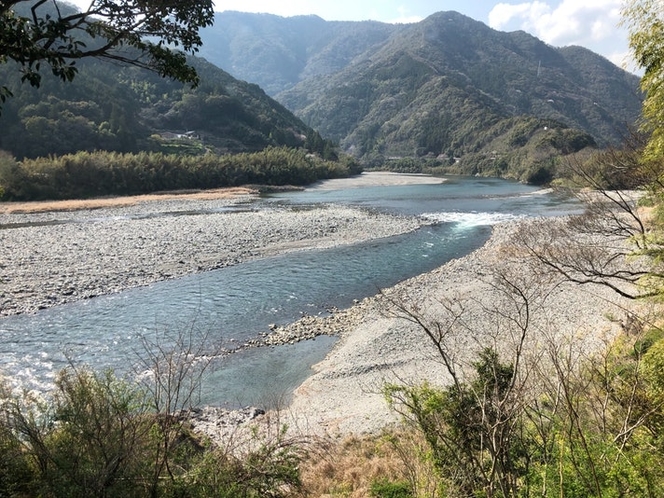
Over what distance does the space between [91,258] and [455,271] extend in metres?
18.1

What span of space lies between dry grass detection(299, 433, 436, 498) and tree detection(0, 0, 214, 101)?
6402mm

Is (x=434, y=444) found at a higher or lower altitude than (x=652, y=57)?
lower

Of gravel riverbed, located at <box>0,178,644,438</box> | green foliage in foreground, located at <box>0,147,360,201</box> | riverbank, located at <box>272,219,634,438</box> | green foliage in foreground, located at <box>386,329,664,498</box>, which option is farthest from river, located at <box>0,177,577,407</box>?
green foliage in foreground, located at <box>0,147,360,201</box>

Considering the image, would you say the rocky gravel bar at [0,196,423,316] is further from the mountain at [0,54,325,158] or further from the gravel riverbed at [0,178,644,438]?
the mountain at [0,54,325,158]

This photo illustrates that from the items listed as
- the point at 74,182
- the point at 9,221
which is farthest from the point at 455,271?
the point at 74,182

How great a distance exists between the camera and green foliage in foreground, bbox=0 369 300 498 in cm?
474

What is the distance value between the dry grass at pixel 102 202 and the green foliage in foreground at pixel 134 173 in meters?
2.94

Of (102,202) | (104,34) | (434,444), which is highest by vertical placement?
(104,34)

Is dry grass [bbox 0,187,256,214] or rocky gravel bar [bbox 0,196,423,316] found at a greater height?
dry grass [bbox 0,187,256,214]

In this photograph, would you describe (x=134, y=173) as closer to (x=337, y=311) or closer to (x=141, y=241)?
(x=141, y=241)

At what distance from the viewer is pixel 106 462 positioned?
467cm

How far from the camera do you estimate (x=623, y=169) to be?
859 cm

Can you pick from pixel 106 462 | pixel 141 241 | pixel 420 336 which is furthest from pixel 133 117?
pixel 106 462

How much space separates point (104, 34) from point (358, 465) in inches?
302
